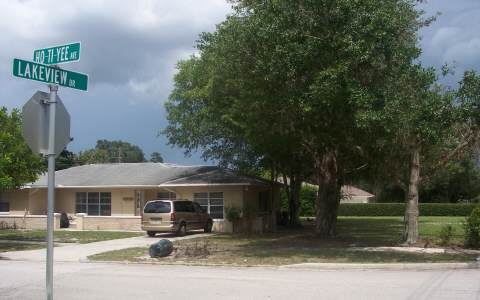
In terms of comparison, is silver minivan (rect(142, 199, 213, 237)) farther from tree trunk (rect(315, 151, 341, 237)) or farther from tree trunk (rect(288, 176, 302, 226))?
tree trunk (rect(288, 176, 302, 226))

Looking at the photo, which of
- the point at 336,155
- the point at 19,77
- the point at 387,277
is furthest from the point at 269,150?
the point at 19,77

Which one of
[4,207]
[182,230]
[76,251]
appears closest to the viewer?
[76,251]

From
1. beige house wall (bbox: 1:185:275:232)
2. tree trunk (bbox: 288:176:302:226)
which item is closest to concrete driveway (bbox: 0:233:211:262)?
beige house wall (bbox: 1:185:275:232)

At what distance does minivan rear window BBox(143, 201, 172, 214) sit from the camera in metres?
29.1

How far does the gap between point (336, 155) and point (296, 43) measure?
11.6 meters

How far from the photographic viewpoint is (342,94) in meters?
18.6

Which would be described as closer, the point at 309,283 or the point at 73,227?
the point at 309,283

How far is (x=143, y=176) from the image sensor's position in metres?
37.6

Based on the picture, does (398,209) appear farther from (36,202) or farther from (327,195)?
(36,202)

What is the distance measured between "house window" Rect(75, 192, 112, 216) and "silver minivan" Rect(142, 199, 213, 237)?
8521 mm

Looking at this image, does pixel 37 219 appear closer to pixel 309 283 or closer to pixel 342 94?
pixel 342 94

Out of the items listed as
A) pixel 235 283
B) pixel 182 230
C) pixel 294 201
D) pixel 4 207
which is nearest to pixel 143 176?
pixel 182 230

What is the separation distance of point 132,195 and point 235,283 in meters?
24.1

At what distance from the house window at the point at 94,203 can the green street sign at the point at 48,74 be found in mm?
30134
